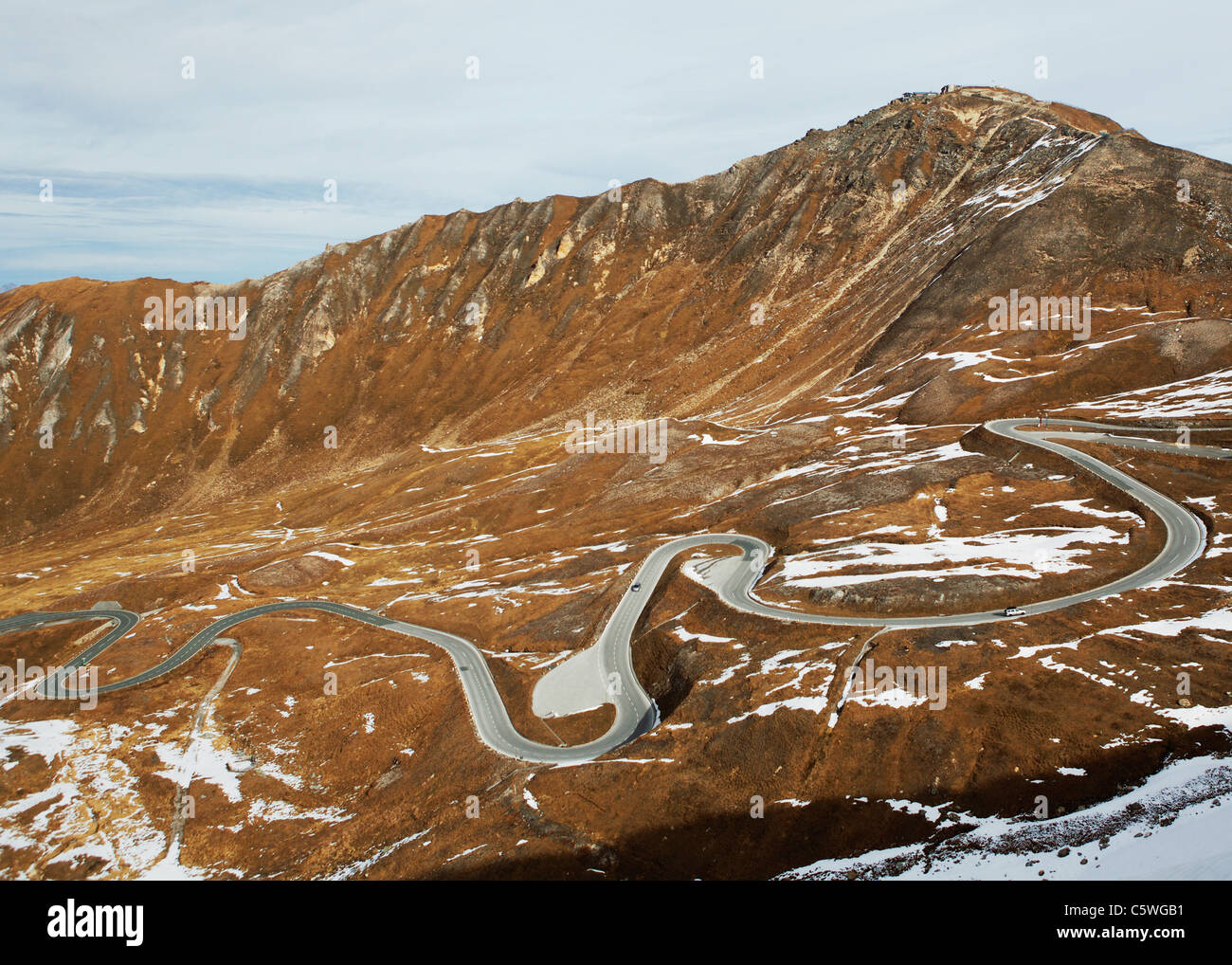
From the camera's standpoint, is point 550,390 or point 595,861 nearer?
point 595,861

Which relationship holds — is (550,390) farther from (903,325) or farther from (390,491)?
(903,325)

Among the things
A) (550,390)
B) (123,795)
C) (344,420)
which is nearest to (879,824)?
(123,795)

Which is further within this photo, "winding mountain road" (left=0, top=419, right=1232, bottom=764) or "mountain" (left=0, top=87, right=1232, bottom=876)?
"winding mountain road" (left=0, top=419, right=1232, bottom=764)

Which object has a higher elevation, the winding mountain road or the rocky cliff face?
the rocky cliff face

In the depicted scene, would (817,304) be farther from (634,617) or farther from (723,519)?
(634,617)

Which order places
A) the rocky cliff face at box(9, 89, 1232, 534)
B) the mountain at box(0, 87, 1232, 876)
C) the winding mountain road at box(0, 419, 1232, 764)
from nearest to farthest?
the mountain at box(0, 87, 1232, 876)
the winding mountain road at box(0, 419, 1232, 764)
the rocky cliff face at box(9, 89, 1232, 534)

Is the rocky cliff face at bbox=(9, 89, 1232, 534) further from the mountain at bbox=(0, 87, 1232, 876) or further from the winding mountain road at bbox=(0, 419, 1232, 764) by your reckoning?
the winding mountain road at bbox=(0, 419, 1232, 764)

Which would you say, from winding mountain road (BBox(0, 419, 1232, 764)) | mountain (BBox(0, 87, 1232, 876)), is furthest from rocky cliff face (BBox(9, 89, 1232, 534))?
winding mountain road (BBox(0, 419, 1232, 764))
